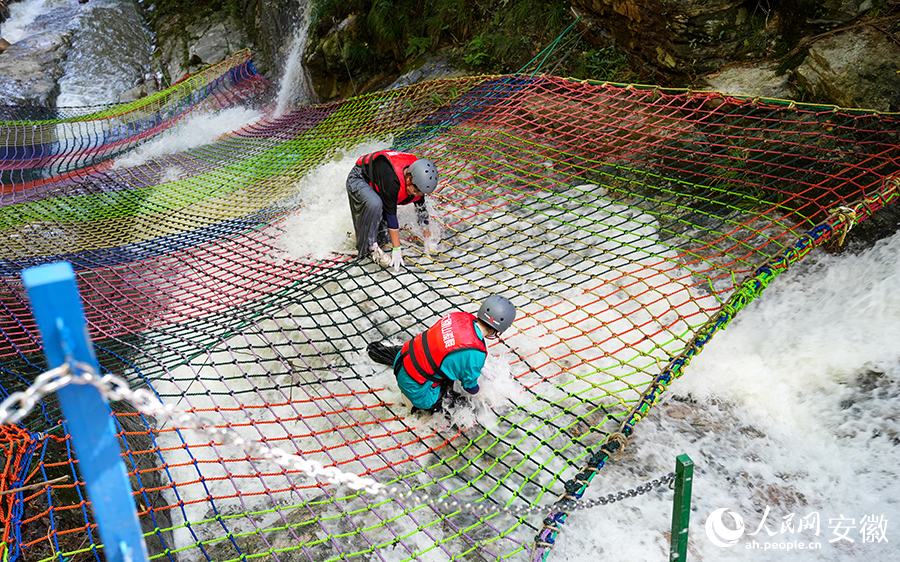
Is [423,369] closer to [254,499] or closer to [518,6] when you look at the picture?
[254,499]

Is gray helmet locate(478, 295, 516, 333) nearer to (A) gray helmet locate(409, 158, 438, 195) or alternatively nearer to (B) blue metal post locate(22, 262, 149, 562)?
(A) gray helmet locate(409, 158, 438, 195)

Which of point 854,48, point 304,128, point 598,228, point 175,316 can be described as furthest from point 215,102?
point 854,48

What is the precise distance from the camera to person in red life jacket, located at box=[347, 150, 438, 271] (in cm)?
380

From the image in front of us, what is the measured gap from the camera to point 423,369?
Answer: 8.98ft

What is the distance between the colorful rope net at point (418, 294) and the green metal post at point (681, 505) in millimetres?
402

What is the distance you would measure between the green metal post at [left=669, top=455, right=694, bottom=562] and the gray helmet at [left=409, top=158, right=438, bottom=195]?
2.45 m

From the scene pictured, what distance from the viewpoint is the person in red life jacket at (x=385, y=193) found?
3797 millimetres

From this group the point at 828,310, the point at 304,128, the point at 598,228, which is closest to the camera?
the point at 828,310

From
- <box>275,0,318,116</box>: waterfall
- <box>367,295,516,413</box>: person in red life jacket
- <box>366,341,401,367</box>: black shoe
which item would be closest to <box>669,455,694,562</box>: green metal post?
<box>367,295,516,413</box>: person in red life jacket

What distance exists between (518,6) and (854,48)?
328cm

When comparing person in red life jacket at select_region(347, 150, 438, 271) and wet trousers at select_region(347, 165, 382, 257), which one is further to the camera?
wet trousers at select_region(347, 165, 382, 257)

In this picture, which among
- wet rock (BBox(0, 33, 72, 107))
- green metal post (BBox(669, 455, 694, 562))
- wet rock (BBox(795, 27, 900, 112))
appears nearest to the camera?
green metal post (BBox(669, 455, 694, 562))

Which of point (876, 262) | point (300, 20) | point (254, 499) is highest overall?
point (300, 20)

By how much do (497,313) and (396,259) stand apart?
1.51 metres
